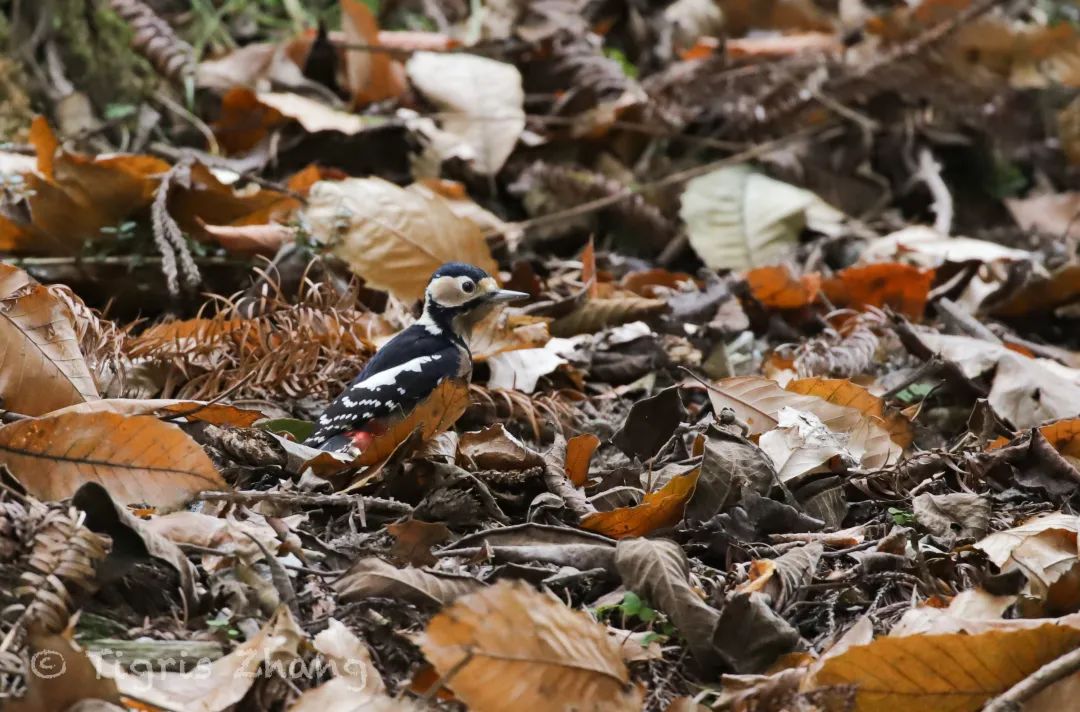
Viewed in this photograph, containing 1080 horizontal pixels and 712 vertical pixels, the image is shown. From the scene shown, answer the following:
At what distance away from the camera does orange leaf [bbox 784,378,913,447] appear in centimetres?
312

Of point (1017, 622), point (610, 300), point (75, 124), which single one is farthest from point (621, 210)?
point (1017, 622)

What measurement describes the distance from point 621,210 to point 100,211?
219 cm

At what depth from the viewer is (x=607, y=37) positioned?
6.61m

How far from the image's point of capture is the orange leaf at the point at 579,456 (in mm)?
2904

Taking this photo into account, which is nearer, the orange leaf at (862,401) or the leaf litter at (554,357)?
the leaf litter at (554,357)

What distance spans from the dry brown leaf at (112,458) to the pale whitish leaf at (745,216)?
289 cm

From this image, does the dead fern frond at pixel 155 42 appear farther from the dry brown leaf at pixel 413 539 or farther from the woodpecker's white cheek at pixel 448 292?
the dry brown leaf at pixel 413 539

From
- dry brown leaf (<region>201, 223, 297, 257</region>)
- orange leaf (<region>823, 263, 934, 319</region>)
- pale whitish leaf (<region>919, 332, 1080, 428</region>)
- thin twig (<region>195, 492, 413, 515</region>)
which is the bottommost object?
orange leaf (<region>823, 263, 934, 319</region>)

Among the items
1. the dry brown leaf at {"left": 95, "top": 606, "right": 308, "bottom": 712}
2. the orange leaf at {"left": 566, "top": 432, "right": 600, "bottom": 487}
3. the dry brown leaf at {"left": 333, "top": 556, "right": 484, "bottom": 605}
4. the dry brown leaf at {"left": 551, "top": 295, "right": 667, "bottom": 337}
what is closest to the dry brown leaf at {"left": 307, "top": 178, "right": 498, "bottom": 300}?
the dry brown leaf at {"left": 551, "top": 295, "right": 667, "bottom": 337}

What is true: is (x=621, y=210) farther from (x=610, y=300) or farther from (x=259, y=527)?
(x=259, y=527)

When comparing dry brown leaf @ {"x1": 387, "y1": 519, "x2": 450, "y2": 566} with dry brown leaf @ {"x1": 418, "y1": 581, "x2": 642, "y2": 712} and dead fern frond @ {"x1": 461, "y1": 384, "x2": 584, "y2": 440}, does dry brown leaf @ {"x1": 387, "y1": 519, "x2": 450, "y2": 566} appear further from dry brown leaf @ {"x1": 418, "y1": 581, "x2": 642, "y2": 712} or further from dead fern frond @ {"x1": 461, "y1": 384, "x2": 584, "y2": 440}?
dead fern frond @ {"x1": 461, "y1": 384, "x2": 584, "y2": 440}

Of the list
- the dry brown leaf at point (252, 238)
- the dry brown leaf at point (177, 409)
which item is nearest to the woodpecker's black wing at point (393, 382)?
the dry brown leaf at point (177, 409)

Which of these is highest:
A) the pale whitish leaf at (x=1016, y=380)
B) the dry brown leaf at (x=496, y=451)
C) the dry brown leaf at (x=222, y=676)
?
the dry brown leaf at (x=222, y=676)

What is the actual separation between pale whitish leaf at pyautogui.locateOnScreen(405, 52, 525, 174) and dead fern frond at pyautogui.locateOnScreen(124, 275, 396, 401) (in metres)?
1.61
